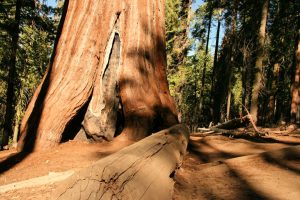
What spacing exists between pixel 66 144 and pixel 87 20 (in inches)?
110

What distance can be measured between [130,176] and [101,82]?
4.38 m

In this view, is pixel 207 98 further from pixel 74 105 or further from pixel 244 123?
pixel 74 105

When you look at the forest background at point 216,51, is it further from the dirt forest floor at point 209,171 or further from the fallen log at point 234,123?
the dirt forest floor at point 209,171

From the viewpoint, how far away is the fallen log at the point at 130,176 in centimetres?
316

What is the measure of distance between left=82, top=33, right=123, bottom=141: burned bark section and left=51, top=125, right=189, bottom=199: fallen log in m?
2.20

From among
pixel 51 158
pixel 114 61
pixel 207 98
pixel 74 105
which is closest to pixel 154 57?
pixel 114 61

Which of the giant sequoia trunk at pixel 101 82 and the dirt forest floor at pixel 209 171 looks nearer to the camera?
the dirt forest floor at pixel 209 171

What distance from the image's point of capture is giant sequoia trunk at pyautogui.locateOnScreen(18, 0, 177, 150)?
24.3 feet

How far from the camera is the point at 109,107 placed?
7836mm

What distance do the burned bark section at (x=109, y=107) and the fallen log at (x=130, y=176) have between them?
2202mm

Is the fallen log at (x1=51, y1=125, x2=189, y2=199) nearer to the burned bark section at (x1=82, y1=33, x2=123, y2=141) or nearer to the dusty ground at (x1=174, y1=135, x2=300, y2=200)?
the dusty ground at (x1=174, y1=135, x2=300, y2=200)

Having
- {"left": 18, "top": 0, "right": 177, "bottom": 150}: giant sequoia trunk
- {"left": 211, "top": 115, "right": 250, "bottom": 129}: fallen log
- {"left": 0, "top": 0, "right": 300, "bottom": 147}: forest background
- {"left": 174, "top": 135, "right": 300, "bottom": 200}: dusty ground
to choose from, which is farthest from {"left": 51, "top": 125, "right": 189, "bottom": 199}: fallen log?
{"left": 0, "top": 0, "right": 300, "bottom": 147}: forest background

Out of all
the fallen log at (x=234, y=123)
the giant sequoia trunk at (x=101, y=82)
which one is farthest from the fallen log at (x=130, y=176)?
the fallen log at (x=234, y=123)

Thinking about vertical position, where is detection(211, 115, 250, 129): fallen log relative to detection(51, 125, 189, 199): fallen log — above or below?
above
